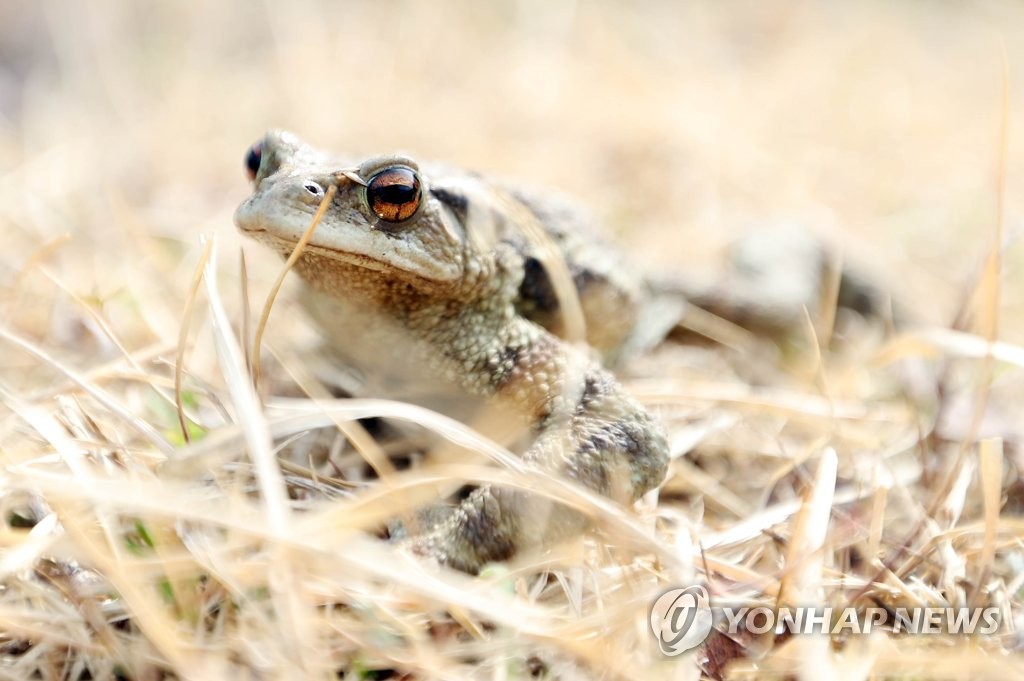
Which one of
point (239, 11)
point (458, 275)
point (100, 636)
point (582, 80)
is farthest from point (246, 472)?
point (239, 11)

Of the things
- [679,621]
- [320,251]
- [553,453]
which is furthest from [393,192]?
[679,621]

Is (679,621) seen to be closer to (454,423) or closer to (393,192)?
(454,423)

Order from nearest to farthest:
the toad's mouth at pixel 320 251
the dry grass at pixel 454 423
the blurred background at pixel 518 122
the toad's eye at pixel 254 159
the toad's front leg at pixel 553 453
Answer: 1. the dry grass at pixel 454 423
2. the toad's front leg at pixel 553 453
3. the toad's mouth at pixel 320 251
4. the toad's eye at pixel 254 159
5. the blurred background at pixel 518 122

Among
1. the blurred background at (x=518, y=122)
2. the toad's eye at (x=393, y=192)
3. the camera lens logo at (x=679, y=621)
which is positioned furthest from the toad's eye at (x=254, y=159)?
the camera lens logo at (x=679, y=621)

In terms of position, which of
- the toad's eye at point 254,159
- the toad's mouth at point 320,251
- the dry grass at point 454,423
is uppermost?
the toad's eye at point 254,159

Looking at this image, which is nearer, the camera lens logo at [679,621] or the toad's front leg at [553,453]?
the camera lens logo at [679,621]

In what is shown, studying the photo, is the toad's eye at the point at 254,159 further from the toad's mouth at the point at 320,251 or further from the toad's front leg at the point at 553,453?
the toad's front leg at the point at 553,453

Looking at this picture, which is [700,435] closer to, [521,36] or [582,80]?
[582,80]
